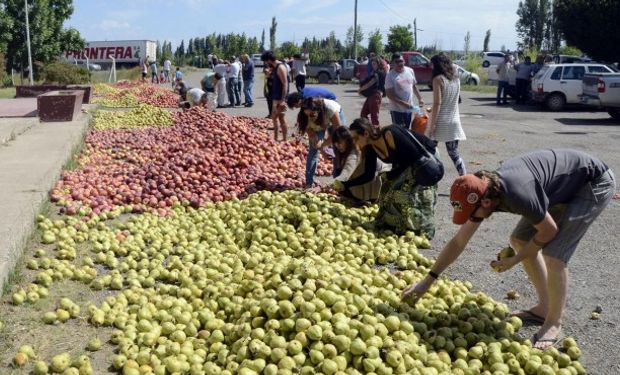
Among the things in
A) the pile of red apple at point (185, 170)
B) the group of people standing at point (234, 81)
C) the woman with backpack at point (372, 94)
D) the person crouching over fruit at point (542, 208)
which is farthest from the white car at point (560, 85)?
the person crouching over fruit at point (542, 208)

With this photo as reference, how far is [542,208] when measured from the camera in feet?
12.3

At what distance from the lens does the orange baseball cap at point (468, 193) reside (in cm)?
363

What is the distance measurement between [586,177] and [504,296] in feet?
4.86

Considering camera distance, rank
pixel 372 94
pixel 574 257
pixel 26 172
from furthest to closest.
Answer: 1. pixel 372 94
2. pixel 26 172
3. pixel 574 257

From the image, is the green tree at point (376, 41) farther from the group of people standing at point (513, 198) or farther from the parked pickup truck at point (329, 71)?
the group of people standing at point (513, 198)

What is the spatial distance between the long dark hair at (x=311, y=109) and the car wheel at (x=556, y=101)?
15963mm

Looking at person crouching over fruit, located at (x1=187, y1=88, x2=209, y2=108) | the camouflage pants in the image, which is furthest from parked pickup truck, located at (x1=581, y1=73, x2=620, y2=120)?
the camouflage pants

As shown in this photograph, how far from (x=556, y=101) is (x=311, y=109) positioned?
53.2ft

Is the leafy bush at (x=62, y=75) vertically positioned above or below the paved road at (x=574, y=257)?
above

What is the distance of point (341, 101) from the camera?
2538cm

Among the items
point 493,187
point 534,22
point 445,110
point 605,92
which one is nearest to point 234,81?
point 605,92

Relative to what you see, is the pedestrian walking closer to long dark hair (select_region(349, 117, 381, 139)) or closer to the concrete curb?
long dark hair (select_region(349, 117, 381, 139))

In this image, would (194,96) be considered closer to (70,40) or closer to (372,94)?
(372,94)

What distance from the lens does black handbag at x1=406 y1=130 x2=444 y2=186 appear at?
21.0ft
